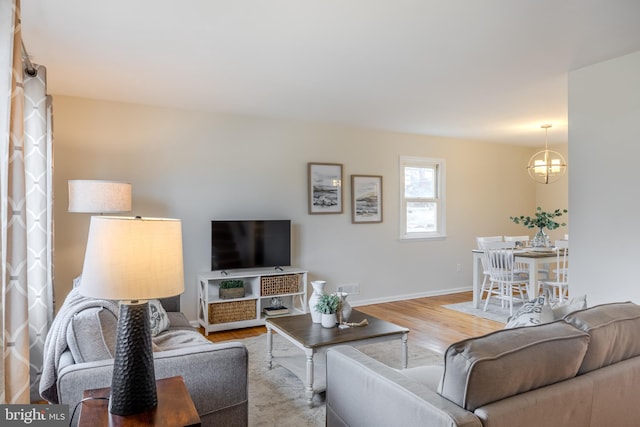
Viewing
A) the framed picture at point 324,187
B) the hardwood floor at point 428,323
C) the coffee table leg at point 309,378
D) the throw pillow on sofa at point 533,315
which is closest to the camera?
the throw pillow on sofa at point 533,315

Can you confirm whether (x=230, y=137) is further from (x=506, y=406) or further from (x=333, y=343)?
(x=506, y=406)

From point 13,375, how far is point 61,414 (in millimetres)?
462

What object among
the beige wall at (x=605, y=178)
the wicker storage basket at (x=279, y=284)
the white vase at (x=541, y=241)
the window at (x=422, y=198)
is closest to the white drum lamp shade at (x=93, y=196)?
the wicker storage basket at (x=279, y=284)

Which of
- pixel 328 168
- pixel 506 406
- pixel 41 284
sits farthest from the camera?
pixel 328 168

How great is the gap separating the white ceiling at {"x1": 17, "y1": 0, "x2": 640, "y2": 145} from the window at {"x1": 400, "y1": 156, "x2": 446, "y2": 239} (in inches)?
69.5

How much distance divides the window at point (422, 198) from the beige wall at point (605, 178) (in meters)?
2.80

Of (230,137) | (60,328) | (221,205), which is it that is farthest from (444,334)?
(60,328)

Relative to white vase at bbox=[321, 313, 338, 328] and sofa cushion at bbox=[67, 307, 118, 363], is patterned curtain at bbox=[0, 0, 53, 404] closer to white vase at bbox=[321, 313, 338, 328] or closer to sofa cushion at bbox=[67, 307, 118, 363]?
sofa cushion at bbox=[67, 307, 118, 363]

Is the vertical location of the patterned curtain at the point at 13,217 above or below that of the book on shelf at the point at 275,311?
above

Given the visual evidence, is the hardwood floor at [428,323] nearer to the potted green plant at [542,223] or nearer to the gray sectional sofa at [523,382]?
the potted green plant at [542,223]

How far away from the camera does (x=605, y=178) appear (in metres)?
3.23

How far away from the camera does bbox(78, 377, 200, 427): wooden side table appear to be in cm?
140

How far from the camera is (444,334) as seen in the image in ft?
14.4

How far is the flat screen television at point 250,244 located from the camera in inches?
181
